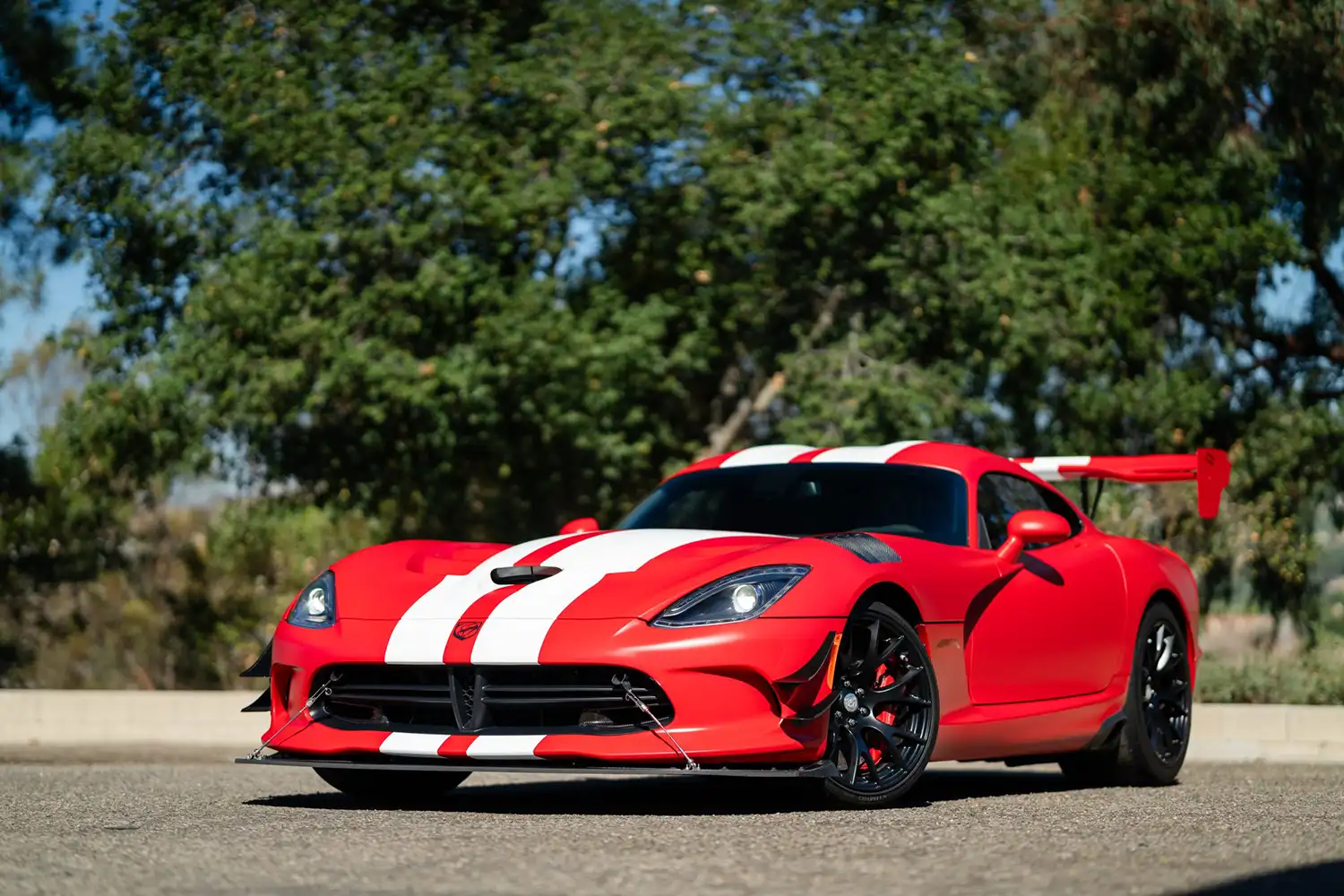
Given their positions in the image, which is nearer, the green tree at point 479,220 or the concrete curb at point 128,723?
the concrete curb at point 128,723

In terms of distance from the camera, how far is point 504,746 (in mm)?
6770

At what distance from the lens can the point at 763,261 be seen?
22.7 metres

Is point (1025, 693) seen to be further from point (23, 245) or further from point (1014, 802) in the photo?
point (23, 245)

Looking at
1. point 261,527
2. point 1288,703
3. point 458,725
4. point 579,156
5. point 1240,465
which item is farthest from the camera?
point 261,527

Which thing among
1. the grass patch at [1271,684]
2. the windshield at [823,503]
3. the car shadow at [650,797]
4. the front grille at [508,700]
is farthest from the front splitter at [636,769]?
the grass patch at [1271,684]

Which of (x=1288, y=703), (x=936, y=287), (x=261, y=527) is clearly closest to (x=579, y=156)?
(x=936, y=287)

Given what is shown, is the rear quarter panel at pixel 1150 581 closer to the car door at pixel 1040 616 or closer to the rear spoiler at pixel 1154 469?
the car door at pixel 1040 616

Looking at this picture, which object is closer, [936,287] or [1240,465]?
[936,287]

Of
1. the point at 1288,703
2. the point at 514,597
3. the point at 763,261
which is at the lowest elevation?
the point at 1288,703

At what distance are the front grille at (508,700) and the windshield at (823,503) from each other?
168cm

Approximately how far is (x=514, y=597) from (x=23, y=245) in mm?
19120

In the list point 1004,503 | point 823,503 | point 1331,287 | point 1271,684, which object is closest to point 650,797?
point 823,503

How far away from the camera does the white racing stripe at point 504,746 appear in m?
6.73

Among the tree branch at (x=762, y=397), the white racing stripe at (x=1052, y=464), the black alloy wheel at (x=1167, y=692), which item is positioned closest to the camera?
the black alloy wheel at (x=1167, y=692)
